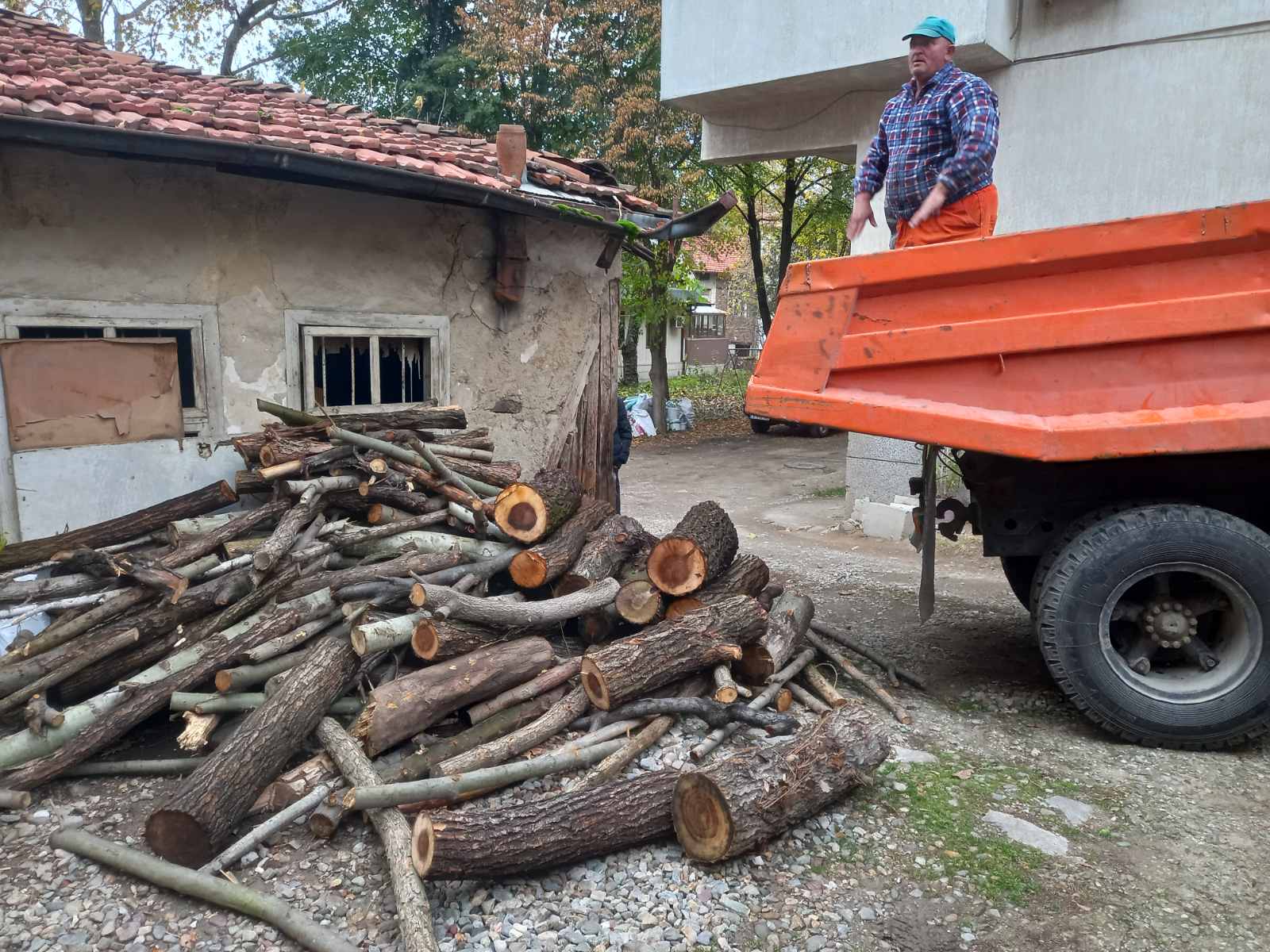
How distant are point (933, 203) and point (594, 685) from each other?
9.47 feet

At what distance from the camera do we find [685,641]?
13.6 feet

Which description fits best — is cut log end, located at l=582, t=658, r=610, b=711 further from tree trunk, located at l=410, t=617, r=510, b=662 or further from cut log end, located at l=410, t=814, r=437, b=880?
cut log end, located at l=410, t=814, r=437, b=880

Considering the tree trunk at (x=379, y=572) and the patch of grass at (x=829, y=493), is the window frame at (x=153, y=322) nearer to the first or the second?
the tree trunk at (x=379, y=572)

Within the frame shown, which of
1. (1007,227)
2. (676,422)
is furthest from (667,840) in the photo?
(676,422)

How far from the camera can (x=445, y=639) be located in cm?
410

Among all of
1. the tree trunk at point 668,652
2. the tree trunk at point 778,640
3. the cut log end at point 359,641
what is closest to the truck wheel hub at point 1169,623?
the tree trunk at point 778,640

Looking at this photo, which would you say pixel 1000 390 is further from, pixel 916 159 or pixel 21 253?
pixel 21 253

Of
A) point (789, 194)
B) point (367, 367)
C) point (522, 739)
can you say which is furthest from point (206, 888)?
point (789, 194)

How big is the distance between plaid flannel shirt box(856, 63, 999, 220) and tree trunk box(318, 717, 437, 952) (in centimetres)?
381

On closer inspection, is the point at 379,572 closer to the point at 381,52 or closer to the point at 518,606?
the point at 518,606

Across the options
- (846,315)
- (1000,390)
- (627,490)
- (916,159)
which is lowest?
(627,490)

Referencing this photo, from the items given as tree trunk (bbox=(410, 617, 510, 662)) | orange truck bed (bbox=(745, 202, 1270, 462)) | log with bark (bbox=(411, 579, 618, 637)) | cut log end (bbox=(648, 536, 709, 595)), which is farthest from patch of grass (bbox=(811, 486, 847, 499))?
tree trunk (bbox=(410, 617, 510, 662))

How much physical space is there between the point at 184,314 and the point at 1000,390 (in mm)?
4821

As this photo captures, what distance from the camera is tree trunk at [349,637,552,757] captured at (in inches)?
144
